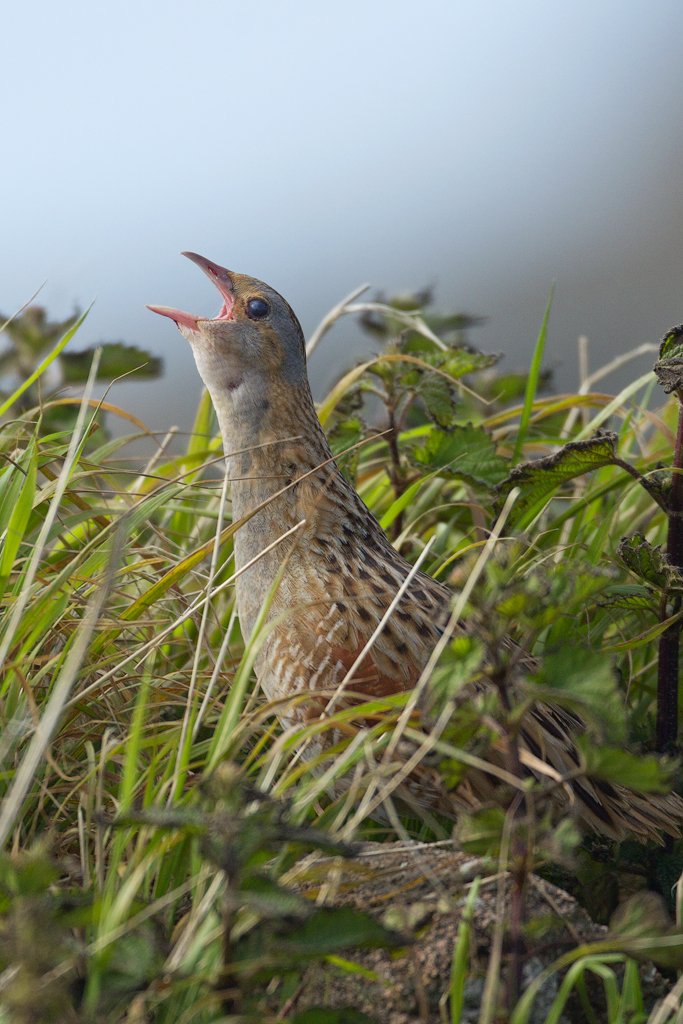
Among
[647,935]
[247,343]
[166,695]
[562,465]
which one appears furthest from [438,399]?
[647,935]

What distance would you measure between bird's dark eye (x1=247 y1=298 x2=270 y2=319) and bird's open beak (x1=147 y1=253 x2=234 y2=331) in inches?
2.4

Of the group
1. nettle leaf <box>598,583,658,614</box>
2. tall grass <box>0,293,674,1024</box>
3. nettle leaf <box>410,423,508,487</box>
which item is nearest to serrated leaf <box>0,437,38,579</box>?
tall grass <box>0,293,674,1024</box>

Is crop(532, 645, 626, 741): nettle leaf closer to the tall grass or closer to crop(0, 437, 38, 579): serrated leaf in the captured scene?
the tall grass

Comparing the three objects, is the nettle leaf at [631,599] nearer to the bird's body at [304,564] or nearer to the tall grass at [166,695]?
the tall grass at [166,695]

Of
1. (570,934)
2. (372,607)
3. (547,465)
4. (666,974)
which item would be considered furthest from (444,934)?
(547,465)

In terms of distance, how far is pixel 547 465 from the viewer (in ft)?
7.63

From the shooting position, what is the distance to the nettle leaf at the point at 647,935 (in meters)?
1.45

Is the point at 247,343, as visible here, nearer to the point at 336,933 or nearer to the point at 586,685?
the point at 586,685

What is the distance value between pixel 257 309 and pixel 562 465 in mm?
982

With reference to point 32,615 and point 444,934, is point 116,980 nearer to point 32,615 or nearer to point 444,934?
point 444,934

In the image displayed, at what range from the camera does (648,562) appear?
227cm

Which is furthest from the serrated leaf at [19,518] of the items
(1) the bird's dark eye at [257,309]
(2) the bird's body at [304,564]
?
(1) the bird's dark eye at [257,309]

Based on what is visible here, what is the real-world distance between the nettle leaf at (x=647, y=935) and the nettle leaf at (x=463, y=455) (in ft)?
4.75

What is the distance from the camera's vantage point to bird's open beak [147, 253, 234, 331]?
114 inches
